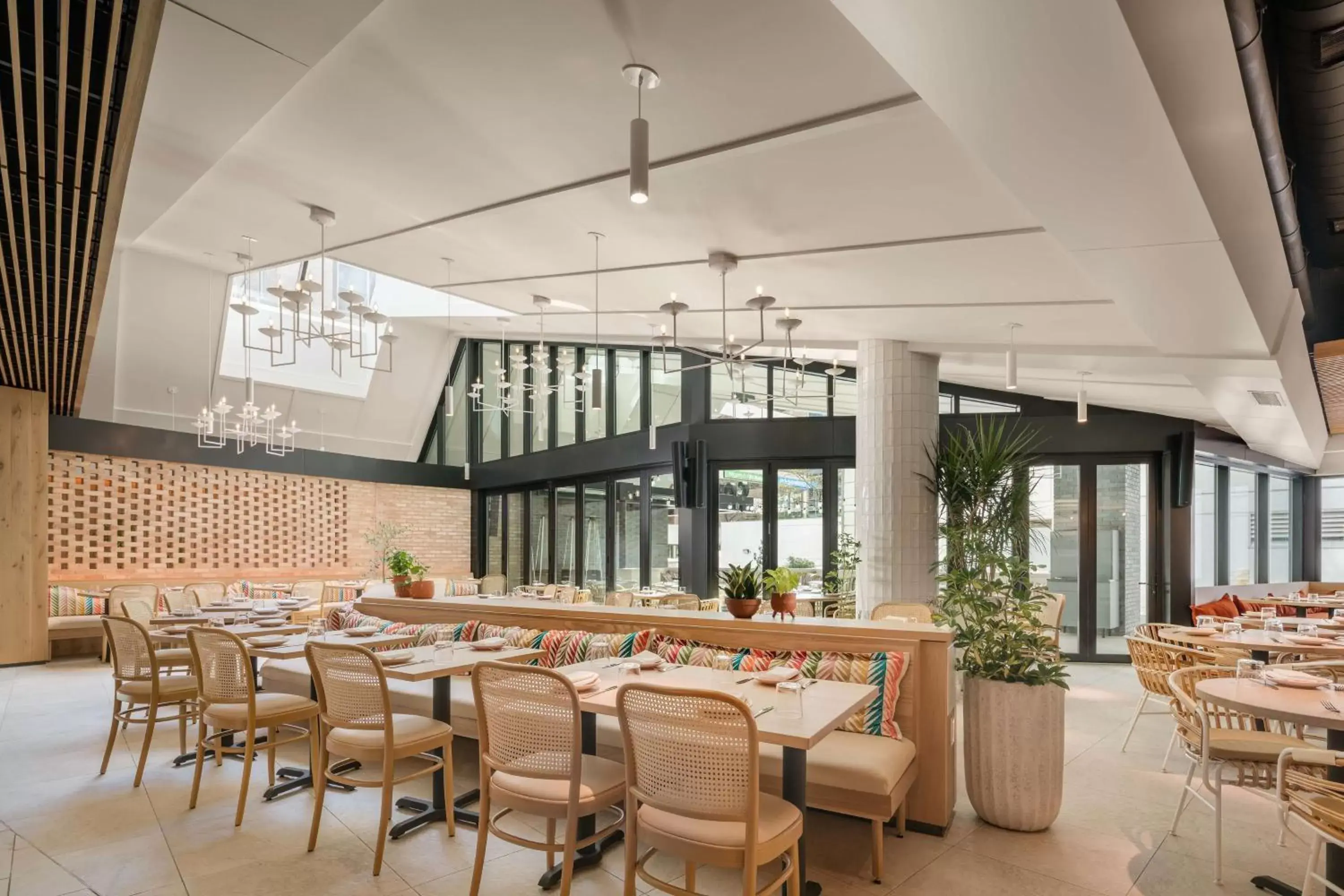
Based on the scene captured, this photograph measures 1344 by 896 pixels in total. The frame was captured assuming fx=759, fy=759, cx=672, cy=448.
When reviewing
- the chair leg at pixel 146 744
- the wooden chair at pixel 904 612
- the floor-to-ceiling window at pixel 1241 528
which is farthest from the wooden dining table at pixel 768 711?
the floor-to-ceiling window at pixel 1241 528

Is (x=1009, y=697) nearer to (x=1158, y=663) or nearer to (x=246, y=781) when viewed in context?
(x=1158, y=663)

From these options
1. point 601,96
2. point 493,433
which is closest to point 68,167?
point 601,96

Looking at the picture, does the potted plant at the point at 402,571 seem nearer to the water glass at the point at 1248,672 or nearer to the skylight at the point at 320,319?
the skylight at the point at 320,319

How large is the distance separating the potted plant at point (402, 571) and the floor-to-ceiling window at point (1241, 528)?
10788mm

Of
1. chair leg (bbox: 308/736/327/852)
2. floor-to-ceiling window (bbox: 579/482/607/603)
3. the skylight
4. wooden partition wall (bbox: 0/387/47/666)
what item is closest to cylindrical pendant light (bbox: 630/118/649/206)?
chair leg (bbox: 308/736/327/852)

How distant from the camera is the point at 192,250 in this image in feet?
22.3

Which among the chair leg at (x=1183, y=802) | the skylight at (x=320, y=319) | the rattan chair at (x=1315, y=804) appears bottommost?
the chair leg at (x=1183, y=802)

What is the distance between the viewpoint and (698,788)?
2.54 m

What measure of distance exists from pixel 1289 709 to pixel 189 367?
12506 mm

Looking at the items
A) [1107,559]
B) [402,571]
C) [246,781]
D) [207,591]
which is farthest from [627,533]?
[246,781]

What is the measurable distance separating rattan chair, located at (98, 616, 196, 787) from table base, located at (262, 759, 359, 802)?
0.79m

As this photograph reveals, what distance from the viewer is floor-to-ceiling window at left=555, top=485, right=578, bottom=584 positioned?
40.4 ft

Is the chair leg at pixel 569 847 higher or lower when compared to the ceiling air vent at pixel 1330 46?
lower

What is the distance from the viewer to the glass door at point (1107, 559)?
908 centimetres
